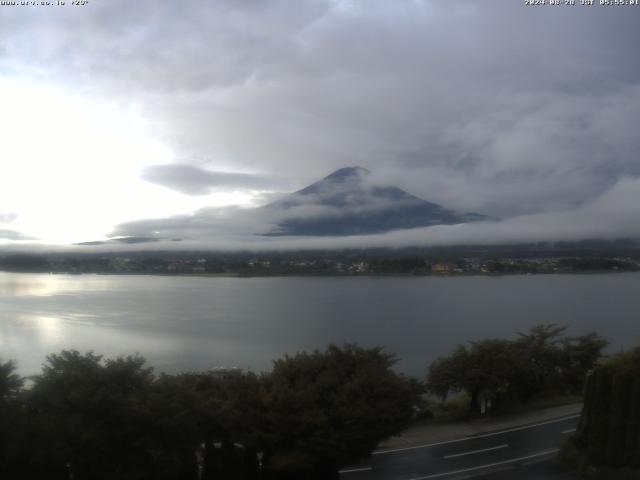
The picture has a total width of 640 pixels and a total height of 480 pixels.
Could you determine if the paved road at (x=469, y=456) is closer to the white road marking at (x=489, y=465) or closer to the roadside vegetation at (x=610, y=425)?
the white road marking at (x=489, y=465)

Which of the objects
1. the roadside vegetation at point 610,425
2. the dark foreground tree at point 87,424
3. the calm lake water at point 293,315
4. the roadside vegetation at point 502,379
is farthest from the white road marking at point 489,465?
the calm lake water at point 293,315

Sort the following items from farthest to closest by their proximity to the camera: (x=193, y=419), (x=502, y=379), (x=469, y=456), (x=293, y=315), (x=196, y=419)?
1. (x=293, y=315)
2. (x=502, y=379)
3. (x=469, y=456)
4. (x=196, y=419)
5. (x=193, y=419)

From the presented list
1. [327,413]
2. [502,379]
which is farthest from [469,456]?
[502,379]

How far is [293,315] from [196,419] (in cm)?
2961

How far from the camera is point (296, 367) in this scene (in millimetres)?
9438

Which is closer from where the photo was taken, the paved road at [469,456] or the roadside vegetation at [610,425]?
the roadside vegetation at [610,425]

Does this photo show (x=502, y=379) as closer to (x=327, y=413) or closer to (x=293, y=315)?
(x=327, y=413)

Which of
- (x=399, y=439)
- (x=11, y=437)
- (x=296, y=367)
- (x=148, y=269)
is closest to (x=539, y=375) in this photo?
(x=399, y=439)

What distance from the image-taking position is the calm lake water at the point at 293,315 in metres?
25.8

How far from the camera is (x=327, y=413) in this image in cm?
848

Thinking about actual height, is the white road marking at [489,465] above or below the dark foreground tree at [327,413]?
below

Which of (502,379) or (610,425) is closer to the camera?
(610,425)

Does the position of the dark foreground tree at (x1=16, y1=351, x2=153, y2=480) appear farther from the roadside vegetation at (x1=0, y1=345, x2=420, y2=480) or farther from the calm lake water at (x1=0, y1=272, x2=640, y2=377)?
the calm lake water at (x1=0, y1=272, x2=640, y2=377)

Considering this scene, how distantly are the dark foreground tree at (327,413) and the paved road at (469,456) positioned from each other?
1.05 meters
